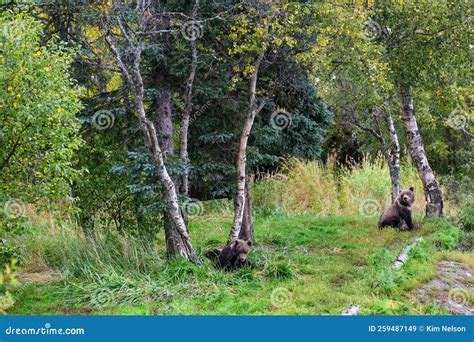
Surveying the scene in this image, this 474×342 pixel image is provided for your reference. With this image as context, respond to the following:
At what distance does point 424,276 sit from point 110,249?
5941 mm

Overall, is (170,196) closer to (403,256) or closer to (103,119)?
(103,119)

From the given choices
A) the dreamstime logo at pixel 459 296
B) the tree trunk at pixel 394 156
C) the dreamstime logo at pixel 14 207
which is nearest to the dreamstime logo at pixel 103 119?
the dreamstime logo at pixel 14 207

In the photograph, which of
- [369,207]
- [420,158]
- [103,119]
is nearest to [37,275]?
[103,119]

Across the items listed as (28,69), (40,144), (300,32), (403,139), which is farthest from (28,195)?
(403,139)

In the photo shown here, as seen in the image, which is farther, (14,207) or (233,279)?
(233,279)

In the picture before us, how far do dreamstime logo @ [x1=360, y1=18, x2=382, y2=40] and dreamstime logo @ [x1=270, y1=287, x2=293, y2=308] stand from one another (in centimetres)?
630

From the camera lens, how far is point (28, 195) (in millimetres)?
10172

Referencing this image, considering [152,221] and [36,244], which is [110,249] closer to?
[152,221]

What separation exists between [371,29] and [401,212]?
14.7ft

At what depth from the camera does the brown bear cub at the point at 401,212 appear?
15.3m

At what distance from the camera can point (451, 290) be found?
1045 centimetres

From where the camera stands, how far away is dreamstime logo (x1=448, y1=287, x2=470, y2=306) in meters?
9.98

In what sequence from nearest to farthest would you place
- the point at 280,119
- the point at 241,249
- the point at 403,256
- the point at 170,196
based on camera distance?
1. the point at 170,196
2. the point at 241,249
3. the point at 403,256
4. the point at 280,119

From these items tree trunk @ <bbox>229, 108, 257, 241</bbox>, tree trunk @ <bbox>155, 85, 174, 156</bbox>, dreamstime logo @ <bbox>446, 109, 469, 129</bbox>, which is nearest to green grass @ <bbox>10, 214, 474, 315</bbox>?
tree trunk @ <bbox>229, 108, 257, 241</bbox>
